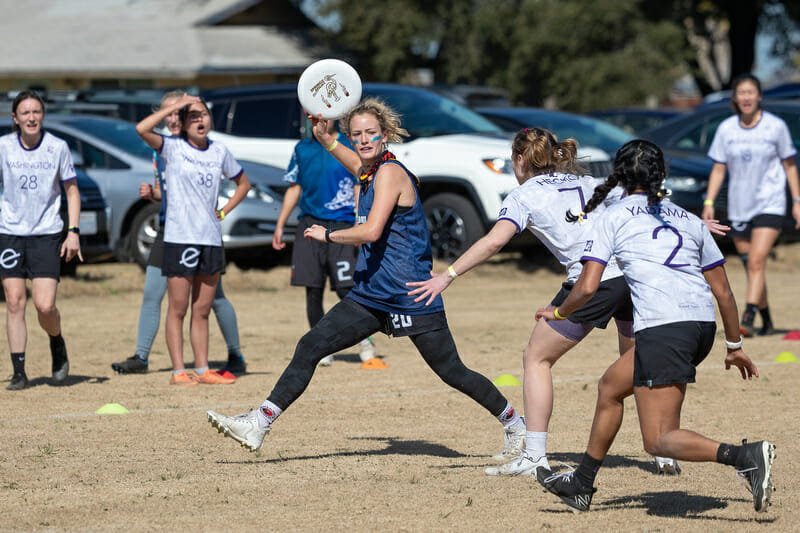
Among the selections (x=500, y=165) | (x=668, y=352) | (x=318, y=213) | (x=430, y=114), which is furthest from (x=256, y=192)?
(x=668, y=352)

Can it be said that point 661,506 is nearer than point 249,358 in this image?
Yes

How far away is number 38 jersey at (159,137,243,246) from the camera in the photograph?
8031 mm

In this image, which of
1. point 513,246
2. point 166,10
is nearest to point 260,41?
point 166,10

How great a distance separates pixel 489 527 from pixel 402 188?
1817mm

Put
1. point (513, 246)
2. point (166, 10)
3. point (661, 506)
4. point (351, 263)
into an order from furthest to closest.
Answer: point (166, 10) → point (513, 246) → point (351, 263) → point (661, 506)

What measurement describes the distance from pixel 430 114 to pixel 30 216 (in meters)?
7.35

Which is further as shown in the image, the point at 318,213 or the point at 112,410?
the point at 318,213

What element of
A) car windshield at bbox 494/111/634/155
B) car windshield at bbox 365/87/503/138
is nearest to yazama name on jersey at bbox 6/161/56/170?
car windshield at bbox 365/87/503/138

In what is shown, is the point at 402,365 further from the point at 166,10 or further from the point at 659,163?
the point at 166,10

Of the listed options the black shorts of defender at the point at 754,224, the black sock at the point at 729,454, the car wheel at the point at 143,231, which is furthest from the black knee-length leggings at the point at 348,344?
the car wheel at the point at 143,231

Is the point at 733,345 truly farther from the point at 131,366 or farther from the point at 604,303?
the point at 131,366

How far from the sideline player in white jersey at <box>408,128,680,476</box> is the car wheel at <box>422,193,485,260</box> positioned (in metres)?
7.75

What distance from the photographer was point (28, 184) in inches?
318

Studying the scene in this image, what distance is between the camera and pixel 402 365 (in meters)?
9.30
